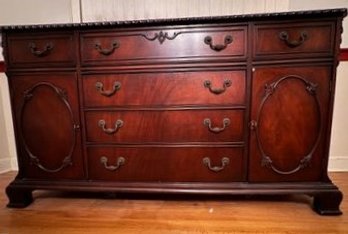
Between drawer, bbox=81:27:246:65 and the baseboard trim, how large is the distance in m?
1.16

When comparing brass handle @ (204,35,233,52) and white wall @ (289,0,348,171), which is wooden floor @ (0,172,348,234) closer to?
white wall @ (289,0,348,171)

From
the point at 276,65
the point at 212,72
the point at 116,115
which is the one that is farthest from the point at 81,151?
the point at 276,65

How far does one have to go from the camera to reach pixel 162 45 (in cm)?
106

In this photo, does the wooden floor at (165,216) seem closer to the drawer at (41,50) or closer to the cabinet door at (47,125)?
the cabinet door at (47,125)

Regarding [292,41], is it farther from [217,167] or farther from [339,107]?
[339,107]

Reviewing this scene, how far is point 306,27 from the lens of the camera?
1.00m

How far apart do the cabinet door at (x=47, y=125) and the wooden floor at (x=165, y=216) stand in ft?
0.62

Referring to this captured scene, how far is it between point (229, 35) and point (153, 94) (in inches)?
16.6

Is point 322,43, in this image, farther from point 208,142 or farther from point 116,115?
point 116,115

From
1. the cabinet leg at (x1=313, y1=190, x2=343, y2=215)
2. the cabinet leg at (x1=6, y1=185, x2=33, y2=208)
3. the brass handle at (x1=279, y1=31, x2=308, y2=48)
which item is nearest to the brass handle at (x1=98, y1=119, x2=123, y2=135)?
the cabinet leg at (x1=6, y1=185, x2=33, y2=208)

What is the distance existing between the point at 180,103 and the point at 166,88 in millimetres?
94

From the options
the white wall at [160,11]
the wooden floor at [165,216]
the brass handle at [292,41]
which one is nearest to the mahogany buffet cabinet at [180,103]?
the brass handle at [292,41]

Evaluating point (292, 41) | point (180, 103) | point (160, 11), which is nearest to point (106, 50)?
point (180, 103)

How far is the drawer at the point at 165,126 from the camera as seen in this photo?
1100 mm
